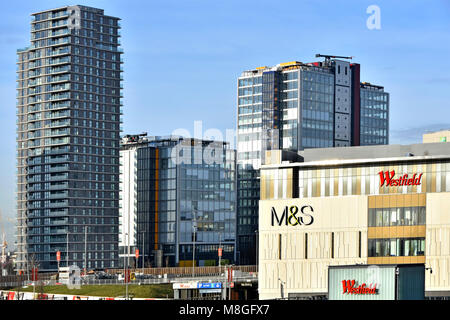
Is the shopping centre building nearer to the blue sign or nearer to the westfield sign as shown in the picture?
the westfield sign

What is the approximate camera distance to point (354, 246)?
14600 centimetres

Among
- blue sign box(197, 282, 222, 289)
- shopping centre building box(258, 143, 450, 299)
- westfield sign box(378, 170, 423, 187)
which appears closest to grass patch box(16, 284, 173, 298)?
blue sign box(197, 282, 222, 289)

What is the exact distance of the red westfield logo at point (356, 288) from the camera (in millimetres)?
108375

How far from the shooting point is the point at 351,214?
148 metres

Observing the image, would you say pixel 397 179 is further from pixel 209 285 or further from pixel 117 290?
pixel 117 290

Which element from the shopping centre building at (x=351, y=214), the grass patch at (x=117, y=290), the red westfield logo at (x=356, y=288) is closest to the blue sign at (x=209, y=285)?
the shopping centre building at (x=351, y=214)

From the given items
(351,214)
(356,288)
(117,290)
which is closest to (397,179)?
(351,214)

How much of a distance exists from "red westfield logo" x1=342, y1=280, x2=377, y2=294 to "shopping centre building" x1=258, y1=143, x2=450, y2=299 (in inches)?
1058

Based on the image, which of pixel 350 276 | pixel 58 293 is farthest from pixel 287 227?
pixel 58 293
